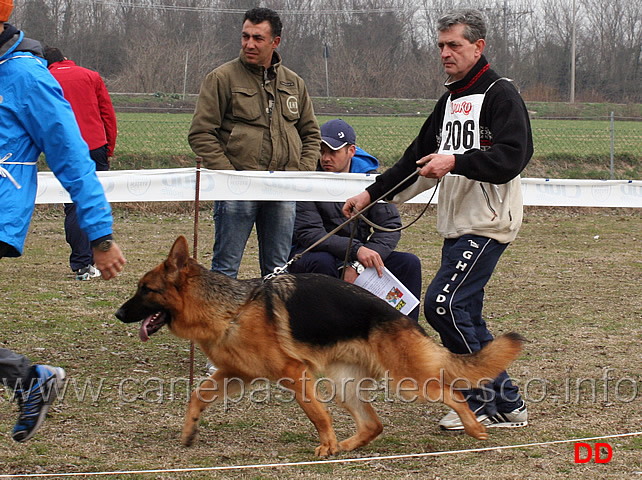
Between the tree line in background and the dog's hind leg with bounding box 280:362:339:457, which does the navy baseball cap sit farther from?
the tree line in background

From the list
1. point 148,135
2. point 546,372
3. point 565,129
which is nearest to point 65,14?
point 148,135

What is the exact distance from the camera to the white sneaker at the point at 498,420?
415 centimetres

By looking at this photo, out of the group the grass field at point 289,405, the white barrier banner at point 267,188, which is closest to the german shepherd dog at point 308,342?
the grass field at point 289,405

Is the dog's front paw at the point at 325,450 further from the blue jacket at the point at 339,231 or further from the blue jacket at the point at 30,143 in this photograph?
the blue jacket at the point at 339,231

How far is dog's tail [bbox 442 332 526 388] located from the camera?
3.81m

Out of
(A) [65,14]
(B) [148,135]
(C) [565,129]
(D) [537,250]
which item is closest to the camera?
(D) [537,250]

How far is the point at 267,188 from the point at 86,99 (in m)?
3.60

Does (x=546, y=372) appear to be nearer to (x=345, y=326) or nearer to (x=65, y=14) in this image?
(x=345, y=326)

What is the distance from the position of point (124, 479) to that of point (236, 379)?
0.80 m

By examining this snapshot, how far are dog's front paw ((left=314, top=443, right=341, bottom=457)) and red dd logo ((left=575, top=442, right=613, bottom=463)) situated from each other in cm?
115

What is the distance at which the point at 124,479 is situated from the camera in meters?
3.32

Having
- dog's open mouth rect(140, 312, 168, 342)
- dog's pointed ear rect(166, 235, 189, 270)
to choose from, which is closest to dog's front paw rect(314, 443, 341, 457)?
dog's open mouth rect(140, 312, 168, 342)

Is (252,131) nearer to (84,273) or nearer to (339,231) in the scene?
(339,231)

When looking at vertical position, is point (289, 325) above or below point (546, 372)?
above
